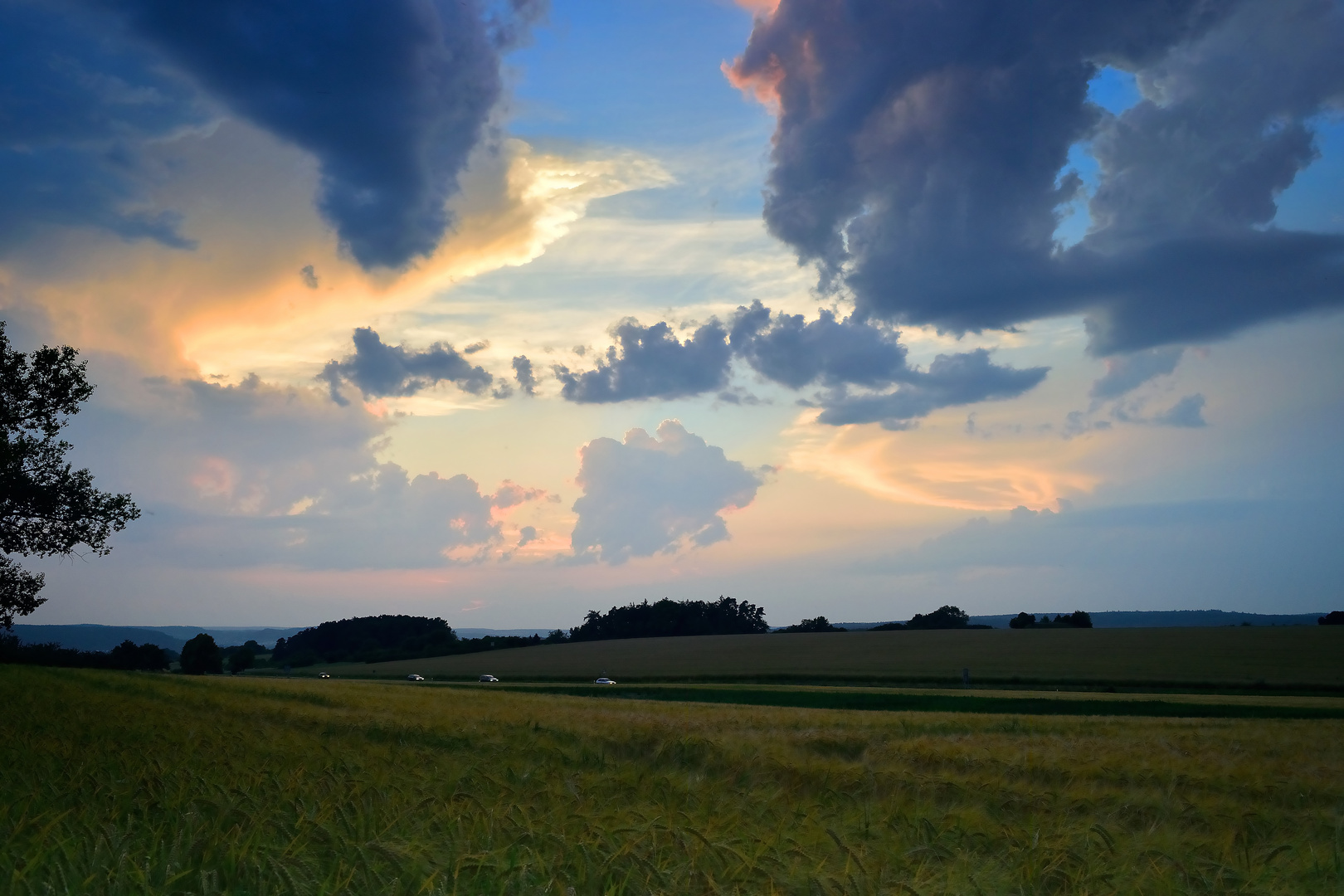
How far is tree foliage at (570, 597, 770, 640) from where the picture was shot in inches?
5605

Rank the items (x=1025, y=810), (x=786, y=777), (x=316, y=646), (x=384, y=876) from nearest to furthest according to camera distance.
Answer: (x=384, y=876) < (x=1025, y=810) < (x=786, y=777) < (x=316, y=646)

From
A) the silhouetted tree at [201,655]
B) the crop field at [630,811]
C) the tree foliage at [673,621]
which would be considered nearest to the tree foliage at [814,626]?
the tree foliage at [673,621]

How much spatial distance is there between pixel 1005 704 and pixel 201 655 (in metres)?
109

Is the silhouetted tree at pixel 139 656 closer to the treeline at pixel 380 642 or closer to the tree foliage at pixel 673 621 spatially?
the treeline at pixel 380 642

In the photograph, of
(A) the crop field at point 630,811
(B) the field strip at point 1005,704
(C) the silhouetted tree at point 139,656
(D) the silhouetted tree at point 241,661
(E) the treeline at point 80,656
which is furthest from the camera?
(D) the silhouetted tree at point 241,661

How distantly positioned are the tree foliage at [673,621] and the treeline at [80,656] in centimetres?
6522

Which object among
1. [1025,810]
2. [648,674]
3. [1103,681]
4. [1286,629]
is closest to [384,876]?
[1025,810]

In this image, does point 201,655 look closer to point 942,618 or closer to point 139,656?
point 139,656

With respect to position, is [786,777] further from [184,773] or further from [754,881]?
[184,773]

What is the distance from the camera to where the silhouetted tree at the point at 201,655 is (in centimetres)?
11188

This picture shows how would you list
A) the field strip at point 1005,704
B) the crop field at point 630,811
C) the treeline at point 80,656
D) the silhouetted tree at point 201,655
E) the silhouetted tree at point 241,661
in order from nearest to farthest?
the crop field at point 630,811 → the field strip at point 1005,704 → the treeline at point 80,656 → the silhouetted tree at point 201,655 → the silhouetted tree at point 241,661

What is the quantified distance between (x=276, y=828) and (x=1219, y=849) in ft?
19.3

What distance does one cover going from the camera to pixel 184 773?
580cm

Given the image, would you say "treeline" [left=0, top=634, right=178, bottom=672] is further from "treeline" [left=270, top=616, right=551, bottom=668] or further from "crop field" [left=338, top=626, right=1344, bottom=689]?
"treeline" [left=270, top=616, right=551, bottom=668]
